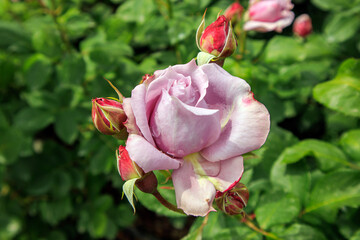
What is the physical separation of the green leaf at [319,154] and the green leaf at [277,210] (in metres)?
0.13

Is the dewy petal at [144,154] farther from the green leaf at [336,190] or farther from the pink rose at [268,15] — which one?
the pink rose at [268,15]

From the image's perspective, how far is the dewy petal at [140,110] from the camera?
67 cm

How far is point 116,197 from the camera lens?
262cm

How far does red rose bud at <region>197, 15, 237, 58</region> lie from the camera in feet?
2.60

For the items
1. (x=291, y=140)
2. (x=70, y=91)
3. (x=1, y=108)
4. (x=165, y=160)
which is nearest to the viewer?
(x=165, y=160)

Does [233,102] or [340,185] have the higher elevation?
[233,102]

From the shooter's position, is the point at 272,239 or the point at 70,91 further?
the point at 70,91

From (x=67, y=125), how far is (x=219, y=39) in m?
1.21


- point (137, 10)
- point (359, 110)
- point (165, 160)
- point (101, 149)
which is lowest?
point (101, 149)

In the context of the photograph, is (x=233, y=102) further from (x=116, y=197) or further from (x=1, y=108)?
(x=116, y=197)

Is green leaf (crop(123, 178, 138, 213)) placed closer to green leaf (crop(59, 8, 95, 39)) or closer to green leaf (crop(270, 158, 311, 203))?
green leaf (crop(270, 158, 311, 203))

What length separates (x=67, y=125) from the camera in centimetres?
177

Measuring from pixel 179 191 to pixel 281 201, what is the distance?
1.87 feet

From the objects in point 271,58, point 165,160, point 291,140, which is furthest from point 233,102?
point 271,58
